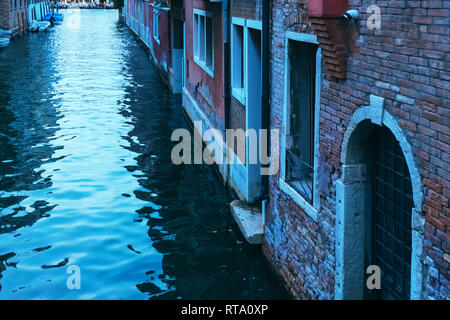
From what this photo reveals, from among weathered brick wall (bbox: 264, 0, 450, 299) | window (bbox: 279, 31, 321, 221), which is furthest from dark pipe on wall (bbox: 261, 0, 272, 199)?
weathered brick wall (bbox: 264, 0, 450, 299)

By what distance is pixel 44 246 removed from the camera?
855cm

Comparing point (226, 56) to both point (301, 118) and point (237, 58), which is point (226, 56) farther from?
point (301, 118)

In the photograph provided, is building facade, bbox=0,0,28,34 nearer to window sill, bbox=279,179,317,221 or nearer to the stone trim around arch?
window sill, bbox=279,179,317,221

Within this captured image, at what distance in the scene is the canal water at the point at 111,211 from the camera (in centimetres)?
741

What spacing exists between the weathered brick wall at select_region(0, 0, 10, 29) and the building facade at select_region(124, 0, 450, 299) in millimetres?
37934

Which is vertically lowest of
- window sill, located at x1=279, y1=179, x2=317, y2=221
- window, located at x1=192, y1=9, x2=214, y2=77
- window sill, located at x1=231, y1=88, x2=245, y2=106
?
window sill, located at x1=279, y1=179, x2=317, y2=221

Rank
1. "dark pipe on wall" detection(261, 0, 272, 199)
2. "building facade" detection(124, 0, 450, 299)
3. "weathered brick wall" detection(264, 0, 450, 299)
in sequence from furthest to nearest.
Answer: "dark pipe on wall" detection(261, 0, 272, 199), "building facade" detection(124, 0, 450, 299), "weathered brick wall" detection(264, 0, 450, 299)

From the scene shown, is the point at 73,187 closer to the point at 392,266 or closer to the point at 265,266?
the point at 265,266

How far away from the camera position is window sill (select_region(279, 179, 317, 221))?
5920 mm

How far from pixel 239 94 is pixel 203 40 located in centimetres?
466

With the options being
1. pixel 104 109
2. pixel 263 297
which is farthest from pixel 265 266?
pixel 104 109

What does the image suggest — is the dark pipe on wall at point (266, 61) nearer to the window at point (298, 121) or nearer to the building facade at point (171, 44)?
the window at point (298, 121)

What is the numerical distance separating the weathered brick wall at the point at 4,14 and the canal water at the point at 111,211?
25.0m

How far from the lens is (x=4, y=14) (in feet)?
141
